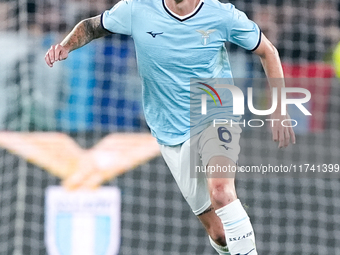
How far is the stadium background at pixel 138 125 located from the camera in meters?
5.29

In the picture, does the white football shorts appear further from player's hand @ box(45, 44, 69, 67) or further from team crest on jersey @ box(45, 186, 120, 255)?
team crest on jersey @ box(45, 186, 120, 255)

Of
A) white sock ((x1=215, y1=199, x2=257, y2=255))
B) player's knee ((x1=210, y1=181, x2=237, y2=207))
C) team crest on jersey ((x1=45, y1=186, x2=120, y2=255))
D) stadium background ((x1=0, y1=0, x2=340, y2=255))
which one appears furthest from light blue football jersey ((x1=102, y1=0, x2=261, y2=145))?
stadium background ((x1=0, y1=0, x2=340, y2=255))

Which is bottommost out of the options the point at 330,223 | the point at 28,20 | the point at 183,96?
the point at 330,223

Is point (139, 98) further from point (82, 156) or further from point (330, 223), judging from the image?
point (330, 223)

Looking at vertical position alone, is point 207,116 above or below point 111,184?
above

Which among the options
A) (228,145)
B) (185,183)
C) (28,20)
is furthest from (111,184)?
(28,20)

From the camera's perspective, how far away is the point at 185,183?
373 centimetres

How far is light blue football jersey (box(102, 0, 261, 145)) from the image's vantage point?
3.56 meters

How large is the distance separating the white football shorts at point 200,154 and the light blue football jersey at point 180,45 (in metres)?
0.07

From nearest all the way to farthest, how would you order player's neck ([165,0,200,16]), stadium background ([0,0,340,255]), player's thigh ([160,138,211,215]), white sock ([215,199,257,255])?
white sock ([215,199,257,255])
player's neck ([165,0,200,16])
player's thigh ([160,138,211,215])
stadium background ([0,0,340,255])

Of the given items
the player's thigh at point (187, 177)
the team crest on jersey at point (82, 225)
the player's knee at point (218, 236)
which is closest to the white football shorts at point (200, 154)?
the player's thigh at point (187, 177)

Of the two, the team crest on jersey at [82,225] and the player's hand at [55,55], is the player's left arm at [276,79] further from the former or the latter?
the team crest on jersey at [82,225]

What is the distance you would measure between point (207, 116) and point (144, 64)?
0.46 metres

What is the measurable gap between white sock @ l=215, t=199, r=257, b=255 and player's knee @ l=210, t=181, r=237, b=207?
0.08 ft
